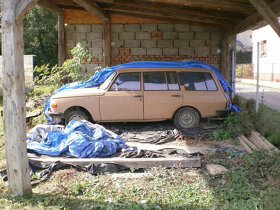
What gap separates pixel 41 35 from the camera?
92.0 ft

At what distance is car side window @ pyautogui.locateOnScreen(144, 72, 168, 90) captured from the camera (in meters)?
7.82

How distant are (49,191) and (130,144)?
2.74 meters

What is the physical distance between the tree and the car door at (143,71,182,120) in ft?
65.5

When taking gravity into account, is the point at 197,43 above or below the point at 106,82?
above

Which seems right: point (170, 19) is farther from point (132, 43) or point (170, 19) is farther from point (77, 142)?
point (77, 142)

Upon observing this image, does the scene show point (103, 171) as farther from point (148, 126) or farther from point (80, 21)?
point (80, 21)

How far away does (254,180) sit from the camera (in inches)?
184

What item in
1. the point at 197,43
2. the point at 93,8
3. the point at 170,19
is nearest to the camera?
the point at 93,8

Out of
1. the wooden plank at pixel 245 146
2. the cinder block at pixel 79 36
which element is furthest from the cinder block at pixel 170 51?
the wooden plank at pixel 245 146

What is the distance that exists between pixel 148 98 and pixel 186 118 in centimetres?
121

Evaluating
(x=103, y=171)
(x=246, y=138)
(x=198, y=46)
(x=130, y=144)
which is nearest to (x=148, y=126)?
(x=130, y=144)

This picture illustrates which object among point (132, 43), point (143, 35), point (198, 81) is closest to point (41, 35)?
point (132, 43)

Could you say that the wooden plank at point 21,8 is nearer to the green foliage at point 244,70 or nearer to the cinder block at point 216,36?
the cinder block at point 216,36

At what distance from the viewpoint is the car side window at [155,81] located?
7.82 m
